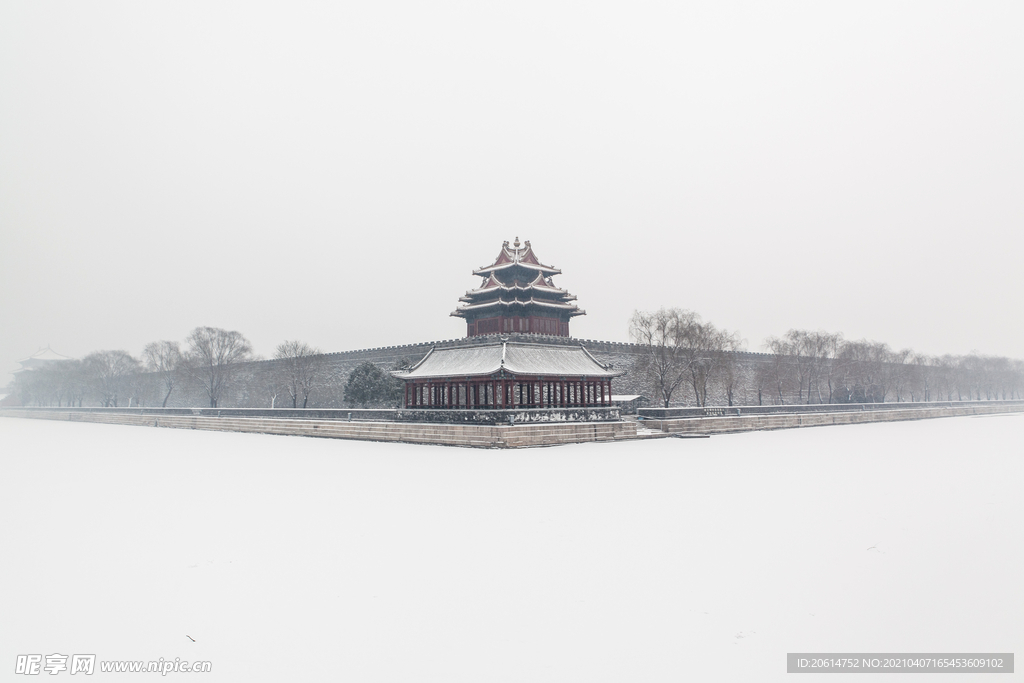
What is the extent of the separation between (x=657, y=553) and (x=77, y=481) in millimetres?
14033

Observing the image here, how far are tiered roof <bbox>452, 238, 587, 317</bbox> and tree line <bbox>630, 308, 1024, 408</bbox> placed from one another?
11.0 meters

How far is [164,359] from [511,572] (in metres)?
58.9

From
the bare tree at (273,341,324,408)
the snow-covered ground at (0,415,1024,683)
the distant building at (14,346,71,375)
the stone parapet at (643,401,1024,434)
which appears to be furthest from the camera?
the distant building at (14,346,71,375)

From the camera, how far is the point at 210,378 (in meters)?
51.8

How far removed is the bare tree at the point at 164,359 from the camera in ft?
184

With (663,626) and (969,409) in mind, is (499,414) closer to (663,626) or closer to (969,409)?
(663,626)

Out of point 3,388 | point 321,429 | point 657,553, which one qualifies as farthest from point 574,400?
point 3,388

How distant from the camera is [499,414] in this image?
925 inches

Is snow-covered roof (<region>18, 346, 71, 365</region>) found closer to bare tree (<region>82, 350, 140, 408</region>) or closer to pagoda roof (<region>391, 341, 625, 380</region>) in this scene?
bare tree (<region>82, 350, 140, 408</region>)

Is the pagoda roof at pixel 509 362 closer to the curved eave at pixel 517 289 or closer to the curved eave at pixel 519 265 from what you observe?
the curved eave at pixel 517 289

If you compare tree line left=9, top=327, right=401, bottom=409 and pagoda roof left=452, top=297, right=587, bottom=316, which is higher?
pagoda roof left=452, top=297, right=587, bottom=316

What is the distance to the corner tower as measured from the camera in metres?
→ 30.7

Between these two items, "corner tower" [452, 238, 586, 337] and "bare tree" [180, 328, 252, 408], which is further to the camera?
"bare tree" [180, 328, 252, 408]

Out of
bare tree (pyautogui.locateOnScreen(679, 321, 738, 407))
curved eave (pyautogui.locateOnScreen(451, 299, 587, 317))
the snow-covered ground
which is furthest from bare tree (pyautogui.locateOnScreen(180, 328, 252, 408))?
the snow-covered ground
